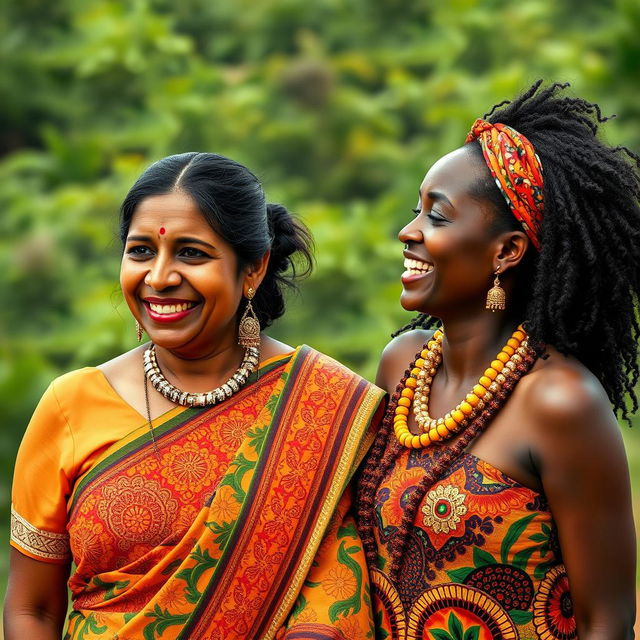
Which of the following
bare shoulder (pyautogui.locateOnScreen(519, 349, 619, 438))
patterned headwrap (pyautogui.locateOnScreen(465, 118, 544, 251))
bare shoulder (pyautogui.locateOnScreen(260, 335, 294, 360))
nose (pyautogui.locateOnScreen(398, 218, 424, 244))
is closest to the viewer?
bare shoulder (pyautogui.locateOnScreen(519, 349, 619, 438))

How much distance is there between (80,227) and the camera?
9.80 metres

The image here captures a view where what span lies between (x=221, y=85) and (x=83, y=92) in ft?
4.57

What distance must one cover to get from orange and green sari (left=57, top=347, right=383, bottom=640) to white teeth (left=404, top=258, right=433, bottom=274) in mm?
532

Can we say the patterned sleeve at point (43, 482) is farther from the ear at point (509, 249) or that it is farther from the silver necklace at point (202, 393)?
the ear at point (509, 249)

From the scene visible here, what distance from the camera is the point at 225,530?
339cm

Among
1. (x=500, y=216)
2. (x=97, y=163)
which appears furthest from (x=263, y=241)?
(x=97, y=163)

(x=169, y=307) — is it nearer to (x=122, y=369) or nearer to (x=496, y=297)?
(x=122, y=369)

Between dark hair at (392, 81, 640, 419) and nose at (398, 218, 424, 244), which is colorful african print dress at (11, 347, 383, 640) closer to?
nose at (398, 218, 424, 244)

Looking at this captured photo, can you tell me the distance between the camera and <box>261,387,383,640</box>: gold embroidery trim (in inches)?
136

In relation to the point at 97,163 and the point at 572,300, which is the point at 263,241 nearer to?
the point at 572,300

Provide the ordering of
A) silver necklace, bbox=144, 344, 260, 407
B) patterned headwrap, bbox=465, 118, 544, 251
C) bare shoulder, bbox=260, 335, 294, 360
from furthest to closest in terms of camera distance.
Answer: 1. bare shoulder, bbox=260, 335, 294, 360
2. silver necklace, bbox=144, 344, 260, 407
3. patterned headwrap, bbox=465, 118, 544, 251

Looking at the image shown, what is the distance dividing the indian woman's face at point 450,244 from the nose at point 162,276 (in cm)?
70

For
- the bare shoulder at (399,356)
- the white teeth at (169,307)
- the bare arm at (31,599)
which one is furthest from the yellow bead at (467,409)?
the bare arm at (31,599)

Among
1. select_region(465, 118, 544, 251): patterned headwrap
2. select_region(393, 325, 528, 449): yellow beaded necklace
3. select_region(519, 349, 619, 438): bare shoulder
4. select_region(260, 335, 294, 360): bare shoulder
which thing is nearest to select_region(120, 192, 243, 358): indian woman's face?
select_region(260, 335, 294, 360): bare shoulder
